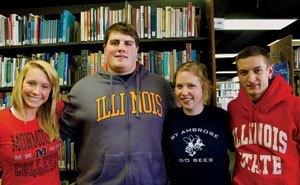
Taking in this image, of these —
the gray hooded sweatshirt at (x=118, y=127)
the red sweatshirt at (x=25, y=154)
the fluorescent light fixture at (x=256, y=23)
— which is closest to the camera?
the red sweatshirt at (x=25, y=154)

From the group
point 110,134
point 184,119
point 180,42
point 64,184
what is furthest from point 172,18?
point 64,184

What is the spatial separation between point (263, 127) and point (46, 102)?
48.9 inches

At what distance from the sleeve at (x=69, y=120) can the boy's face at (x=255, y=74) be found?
3.22ft

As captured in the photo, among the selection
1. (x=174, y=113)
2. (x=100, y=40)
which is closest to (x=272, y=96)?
(x=174, y=113)

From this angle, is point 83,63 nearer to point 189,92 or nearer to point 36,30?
point 36,30

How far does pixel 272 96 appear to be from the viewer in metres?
1.86

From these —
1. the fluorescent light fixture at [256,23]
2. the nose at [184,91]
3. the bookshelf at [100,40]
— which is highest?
A: the fluorescent light fixture at [256,23]

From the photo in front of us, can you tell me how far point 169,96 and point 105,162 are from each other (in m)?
0.57

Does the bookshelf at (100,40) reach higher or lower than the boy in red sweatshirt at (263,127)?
higher

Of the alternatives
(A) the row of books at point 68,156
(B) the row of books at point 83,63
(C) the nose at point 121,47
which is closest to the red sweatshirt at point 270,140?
(C) the nose at point 121,47

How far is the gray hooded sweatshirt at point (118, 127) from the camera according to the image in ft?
5.93

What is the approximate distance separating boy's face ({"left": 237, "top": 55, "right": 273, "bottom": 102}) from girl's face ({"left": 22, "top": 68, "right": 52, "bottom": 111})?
1117mm

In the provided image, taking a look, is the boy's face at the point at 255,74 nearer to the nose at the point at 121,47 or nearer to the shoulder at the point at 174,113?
the shoulder at the point at 174,113

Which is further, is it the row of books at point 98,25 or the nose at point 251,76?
the row of books at point 98,25
